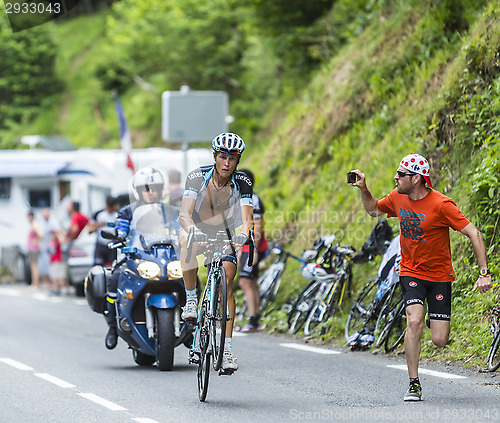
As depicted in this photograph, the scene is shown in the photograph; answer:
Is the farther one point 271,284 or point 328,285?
point 271,284

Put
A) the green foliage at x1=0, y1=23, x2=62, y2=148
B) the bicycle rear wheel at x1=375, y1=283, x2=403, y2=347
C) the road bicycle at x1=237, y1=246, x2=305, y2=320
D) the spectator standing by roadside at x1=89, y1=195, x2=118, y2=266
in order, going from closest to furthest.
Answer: the bicycle rear wheel at x1=375, y1=283, x2=403, y2=347 → the spectator standing by roadside at x1=89, y1=195, x2=118, y2=266 → the road bicycle at x1=237, y1=246, x2=305, y2=320 → the green foliage at x1=0, y1=23, x2=62, y2=148

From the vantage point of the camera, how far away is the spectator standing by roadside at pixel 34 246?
25141mm

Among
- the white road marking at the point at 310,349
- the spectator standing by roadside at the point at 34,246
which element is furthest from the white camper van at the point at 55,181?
the white road marking at the point at 310,349

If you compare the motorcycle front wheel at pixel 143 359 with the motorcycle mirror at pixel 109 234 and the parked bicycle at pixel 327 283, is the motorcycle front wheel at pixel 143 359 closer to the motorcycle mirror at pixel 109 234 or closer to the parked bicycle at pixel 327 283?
the motorcycle mirror at pixel 109 234

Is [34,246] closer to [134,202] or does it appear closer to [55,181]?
[55,181]

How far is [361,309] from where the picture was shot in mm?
12164

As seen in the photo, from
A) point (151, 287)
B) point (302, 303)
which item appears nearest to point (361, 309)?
point (302, 303)

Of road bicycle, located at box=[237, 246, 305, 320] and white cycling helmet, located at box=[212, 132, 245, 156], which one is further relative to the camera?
road bicycle, located at box=[237, 246, 305, 320]

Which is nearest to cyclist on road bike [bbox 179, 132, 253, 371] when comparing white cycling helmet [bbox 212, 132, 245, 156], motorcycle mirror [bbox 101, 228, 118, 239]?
white cycling helmet [bbox 212, 132, 245, 156]

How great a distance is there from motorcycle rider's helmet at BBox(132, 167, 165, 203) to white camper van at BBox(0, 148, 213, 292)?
533 inches

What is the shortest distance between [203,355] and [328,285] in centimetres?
508

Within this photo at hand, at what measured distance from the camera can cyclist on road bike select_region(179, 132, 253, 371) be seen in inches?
337

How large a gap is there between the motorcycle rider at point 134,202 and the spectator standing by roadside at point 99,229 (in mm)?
2623

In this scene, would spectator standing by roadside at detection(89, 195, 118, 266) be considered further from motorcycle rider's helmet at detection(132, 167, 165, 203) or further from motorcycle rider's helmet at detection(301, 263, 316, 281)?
motorcycle rider's helmet at detection(301, 263, 316, 281)
